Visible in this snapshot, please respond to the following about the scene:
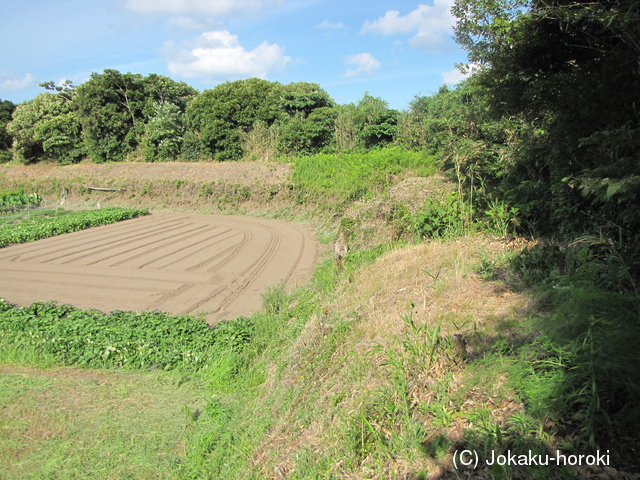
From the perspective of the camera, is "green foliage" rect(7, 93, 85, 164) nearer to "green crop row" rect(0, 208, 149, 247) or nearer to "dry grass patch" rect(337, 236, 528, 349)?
"green crop row" rect(0, 208, 149, 247)

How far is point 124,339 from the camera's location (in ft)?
22.5

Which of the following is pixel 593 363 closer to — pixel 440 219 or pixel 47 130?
pixel 440 219

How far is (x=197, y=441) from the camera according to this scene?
14.6 ft

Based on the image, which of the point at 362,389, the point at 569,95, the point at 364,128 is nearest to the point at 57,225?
the point at 364,128

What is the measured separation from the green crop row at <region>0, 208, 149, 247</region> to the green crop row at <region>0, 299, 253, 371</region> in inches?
348

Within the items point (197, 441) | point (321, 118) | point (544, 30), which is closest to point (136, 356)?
point (197, 441)

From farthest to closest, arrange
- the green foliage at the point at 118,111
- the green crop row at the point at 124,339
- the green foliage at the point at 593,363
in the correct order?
the green foliage at the point at 118,111 → the green crop row at the point at 124,339 → the green foliage at the point at 593,363

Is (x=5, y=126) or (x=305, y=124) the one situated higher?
(x=5, y=126)

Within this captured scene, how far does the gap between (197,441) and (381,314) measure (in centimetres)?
240

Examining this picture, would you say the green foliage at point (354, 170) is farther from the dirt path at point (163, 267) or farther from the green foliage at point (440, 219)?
the green foliage at point (440, 219)

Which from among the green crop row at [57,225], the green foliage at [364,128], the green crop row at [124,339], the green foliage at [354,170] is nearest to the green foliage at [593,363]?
the green crop row at [124,339]

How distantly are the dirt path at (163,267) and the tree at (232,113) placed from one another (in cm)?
924

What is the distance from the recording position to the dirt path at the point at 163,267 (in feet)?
30.7

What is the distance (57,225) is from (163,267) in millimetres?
7981
